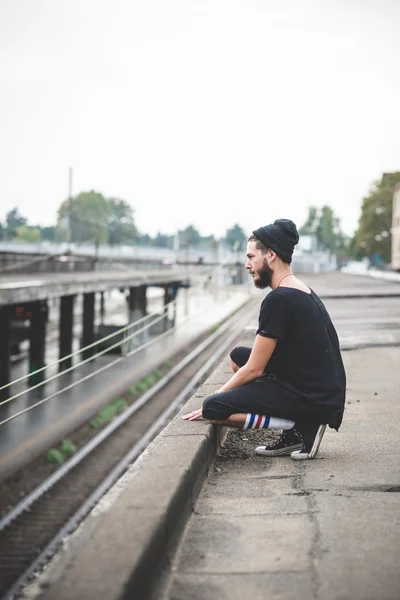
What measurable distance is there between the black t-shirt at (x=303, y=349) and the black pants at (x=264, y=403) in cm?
5

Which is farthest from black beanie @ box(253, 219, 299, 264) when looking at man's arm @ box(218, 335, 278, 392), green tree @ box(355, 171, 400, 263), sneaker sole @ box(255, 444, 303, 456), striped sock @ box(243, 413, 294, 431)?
green tree @ box(355, 171, 400, 263)

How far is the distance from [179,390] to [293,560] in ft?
59.8

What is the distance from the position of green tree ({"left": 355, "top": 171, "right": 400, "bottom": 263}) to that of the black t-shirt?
9105 centimetres

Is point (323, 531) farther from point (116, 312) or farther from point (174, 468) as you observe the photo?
point (116, 312)

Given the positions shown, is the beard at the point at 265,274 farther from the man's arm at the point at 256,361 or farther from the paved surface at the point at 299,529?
the paved surface at the point at 299,529

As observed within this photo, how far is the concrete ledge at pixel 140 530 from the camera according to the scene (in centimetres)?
234

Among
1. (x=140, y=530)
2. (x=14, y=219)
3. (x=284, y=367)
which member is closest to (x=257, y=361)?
(x=284, y=367)

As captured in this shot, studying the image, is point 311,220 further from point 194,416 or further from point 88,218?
point 194,416

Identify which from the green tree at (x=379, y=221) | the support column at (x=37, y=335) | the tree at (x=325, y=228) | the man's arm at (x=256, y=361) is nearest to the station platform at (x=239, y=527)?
the man's arm at (x=256, y=361)

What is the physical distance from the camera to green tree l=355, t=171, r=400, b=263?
9462 centimetres

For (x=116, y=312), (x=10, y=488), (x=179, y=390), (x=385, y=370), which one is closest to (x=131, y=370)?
(x=179, y=390)

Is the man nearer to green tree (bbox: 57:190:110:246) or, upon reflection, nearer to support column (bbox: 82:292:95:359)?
support column (bbox: 82:292:95:359)

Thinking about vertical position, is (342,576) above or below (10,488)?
above

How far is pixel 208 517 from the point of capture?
11.4 feet
